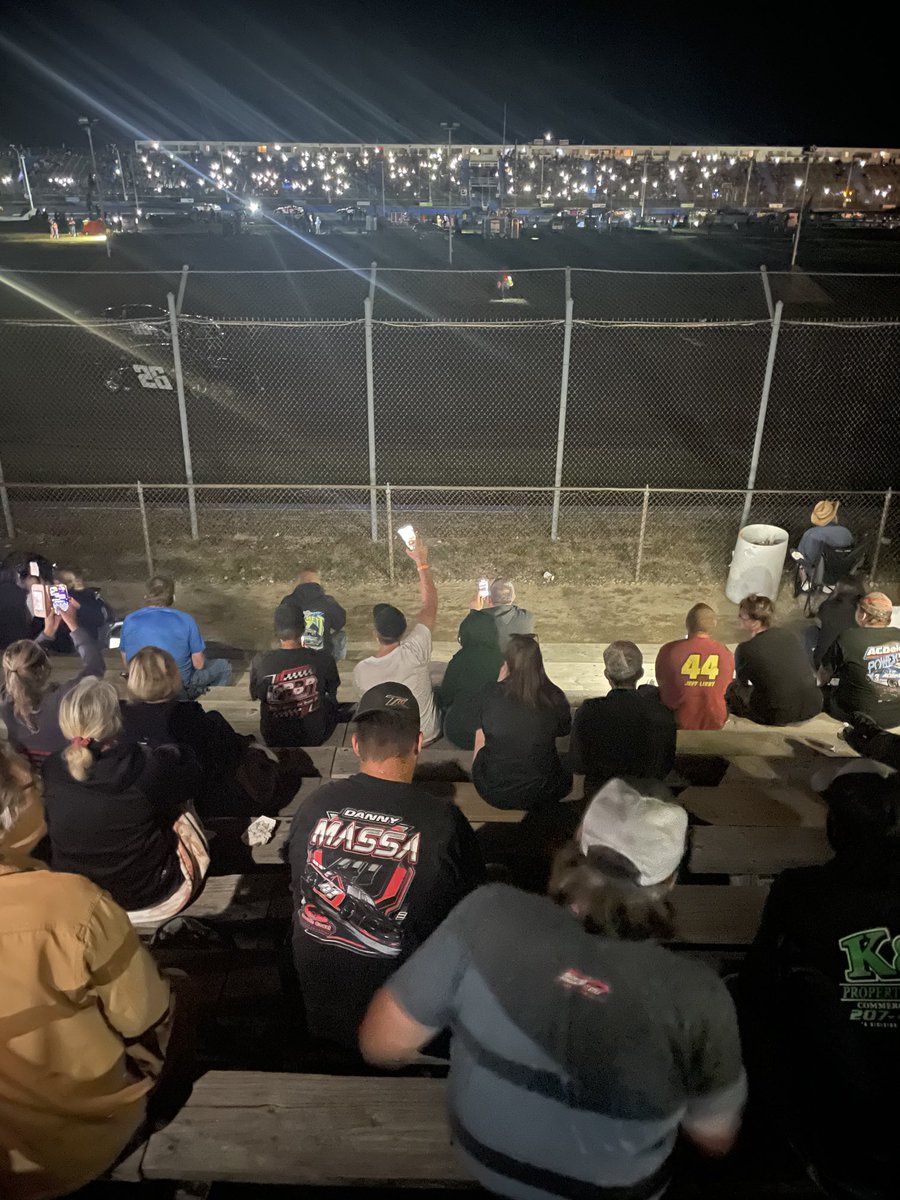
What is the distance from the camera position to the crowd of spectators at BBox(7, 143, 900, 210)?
100800 millimetres

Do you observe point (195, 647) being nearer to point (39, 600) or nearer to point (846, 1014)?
point (39, 600)

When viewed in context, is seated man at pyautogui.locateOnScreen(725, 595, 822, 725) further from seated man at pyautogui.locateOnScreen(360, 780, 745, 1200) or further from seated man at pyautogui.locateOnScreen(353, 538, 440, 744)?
seated man at pyautogui.locateOnScreen(360, 780, 745, 1200)

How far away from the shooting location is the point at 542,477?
13352mm

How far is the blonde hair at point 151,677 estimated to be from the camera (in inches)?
166

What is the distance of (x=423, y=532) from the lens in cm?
1099

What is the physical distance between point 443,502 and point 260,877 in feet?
28.3

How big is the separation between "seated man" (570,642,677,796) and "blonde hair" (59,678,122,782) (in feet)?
8.13

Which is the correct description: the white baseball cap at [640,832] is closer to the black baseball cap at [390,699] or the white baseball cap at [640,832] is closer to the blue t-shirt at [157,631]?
the black baseball cap at [390,699]

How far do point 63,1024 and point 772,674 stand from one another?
206 inches

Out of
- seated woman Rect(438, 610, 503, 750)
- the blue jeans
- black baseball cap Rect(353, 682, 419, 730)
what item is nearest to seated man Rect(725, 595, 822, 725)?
seated woman Rect(438, 610, 503, 750)

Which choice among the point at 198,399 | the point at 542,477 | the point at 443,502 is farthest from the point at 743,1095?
the point at 198,399

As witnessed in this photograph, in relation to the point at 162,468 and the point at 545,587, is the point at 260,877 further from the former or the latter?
the point at 162,468

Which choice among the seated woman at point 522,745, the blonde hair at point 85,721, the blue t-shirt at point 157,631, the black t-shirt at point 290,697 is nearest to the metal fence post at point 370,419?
the blue t-shirt at point 157,631

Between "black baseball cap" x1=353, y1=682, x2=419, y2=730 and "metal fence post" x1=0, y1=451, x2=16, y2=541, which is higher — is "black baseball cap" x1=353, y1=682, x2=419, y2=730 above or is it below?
above
